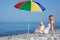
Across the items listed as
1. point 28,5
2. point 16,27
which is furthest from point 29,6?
point 16,27

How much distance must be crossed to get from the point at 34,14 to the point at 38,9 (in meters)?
0.14

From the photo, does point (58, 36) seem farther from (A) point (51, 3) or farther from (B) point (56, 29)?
(A) point (51, 3)

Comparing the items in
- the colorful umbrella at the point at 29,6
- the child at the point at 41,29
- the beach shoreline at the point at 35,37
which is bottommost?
the beach shoreline at the point at 35,37

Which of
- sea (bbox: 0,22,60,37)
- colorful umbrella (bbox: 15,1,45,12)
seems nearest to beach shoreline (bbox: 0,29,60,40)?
sea (bbox: 0,22,60,37)

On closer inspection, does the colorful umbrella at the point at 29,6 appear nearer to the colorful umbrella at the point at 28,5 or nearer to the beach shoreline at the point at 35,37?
the colorful umbrella at the point at 28,5

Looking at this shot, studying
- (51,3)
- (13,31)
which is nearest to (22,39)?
(13,31)

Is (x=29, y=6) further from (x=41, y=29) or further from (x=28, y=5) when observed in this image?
(x=41, y=29)

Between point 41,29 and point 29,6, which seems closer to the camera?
point 29,6

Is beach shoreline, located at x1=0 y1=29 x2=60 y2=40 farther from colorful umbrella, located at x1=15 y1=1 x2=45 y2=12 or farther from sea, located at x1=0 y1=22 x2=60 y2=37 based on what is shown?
colorful umbrella, located at x1=15 y1=1 x2=45 y2=12

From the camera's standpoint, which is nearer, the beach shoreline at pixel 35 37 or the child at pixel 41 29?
the beach shoreline at pixel 35 37

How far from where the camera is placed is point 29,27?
420 cm

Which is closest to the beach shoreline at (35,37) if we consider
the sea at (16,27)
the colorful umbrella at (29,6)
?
the sea at (16,27)

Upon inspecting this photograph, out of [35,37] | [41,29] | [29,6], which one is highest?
[29,6]

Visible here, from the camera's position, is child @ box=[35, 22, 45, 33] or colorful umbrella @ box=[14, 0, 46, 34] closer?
colorful umbrella @ box=[14, 0, 46, 34]
